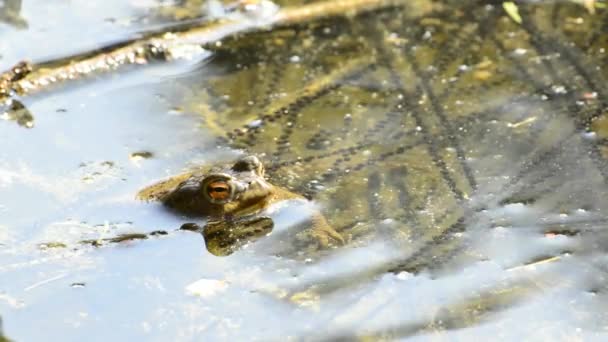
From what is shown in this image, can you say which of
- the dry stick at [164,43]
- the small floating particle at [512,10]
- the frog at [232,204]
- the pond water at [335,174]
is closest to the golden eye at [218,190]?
the frog at [232,204]

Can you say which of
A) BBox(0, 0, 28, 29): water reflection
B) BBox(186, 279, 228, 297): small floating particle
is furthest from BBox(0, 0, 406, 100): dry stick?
BBox(186, 279, 228, 297): small floating particle

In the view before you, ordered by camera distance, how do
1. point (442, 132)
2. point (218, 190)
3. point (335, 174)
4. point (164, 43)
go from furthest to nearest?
point (164, 43) < point (442, 132) < point (335, 174) < point (218, 190)

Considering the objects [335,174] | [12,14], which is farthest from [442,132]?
[12,14]

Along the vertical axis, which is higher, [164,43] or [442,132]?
[164,43]

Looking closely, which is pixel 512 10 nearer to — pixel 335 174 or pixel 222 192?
Answer: pixel 335 174

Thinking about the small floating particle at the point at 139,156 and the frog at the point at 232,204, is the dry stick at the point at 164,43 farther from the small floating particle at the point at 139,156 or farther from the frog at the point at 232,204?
the frog at the point at 232,204

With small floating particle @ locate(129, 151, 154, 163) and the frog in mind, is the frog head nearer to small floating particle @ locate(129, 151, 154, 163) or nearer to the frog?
the frog

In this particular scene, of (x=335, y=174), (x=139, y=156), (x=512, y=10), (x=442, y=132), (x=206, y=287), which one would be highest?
(x=512, y=10)
